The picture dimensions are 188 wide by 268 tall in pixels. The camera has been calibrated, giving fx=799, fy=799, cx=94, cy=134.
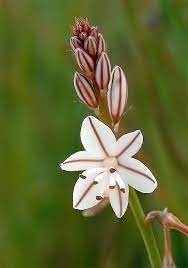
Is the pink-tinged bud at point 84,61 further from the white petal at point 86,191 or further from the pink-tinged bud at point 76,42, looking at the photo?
the white petal at point 86,191

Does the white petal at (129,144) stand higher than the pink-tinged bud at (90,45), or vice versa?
the pink-tinged bud at (90,45)

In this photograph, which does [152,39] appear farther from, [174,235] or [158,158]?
[174,235]

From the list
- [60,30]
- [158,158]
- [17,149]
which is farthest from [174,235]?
[60,30]

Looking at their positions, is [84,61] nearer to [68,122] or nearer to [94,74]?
[94,74]

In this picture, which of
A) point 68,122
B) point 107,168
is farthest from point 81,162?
point 68,122

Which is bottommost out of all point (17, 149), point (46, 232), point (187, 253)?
point (187, 253)

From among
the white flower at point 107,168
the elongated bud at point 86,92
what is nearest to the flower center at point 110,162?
the white flower at point 107,168

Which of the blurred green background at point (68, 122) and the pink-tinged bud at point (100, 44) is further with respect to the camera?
the blurred green background at point (68, 122)
